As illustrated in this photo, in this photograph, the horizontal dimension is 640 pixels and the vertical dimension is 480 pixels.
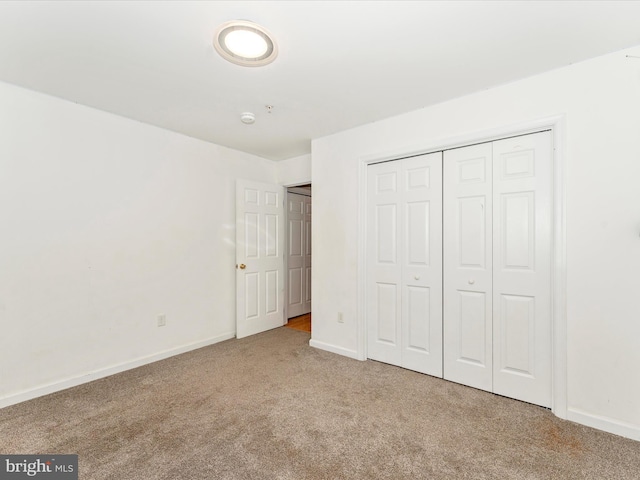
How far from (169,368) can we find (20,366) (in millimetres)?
1083

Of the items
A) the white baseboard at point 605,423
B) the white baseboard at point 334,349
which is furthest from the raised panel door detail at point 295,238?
the white baseboard at point 605,423

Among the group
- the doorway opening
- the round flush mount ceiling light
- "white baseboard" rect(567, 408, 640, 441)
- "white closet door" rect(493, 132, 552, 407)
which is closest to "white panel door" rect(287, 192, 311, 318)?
the doorway opening

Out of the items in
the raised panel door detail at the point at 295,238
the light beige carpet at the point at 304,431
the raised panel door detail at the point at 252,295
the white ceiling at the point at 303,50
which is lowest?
the light beige carpet at the point at 304,431

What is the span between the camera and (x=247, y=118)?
290cm

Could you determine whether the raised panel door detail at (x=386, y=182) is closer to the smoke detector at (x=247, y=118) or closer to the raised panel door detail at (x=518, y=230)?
the raised panel door detail at (x=518, y=230)

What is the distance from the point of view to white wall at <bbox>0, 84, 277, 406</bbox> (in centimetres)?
234

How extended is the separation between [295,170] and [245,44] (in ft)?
8.11

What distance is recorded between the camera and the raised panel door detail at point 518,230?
2289mm

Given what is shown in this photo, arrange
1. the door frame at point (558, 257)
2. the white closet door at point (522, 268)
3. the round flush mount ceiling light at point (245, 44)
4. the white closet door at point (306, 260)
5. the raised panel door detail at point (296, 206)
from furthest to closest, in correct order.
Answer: the white closet door at point (306, 260) < the raised panel door detail at point (296, 206) < the white closet door at point (522, 268) < the door frame at point (558, 257) < the round flush mount ceiling light at point (245, 44)

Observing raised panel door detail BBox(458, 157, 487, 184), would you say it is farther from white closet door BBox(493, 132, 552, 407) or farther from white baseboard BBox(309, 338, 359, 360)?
white baseboard BBox(309, 338, 359, 360)

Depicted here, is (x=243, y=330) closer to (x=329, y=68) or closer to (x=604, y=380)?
(x=329, y=68)

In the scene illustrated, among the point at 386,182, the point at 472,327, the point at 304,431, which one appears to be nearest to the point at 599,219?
the point at 472,327

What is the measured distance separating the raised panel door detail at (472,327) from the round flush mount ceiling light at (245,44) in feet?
7.76

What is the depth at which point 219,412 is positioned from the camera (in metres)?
2.18
